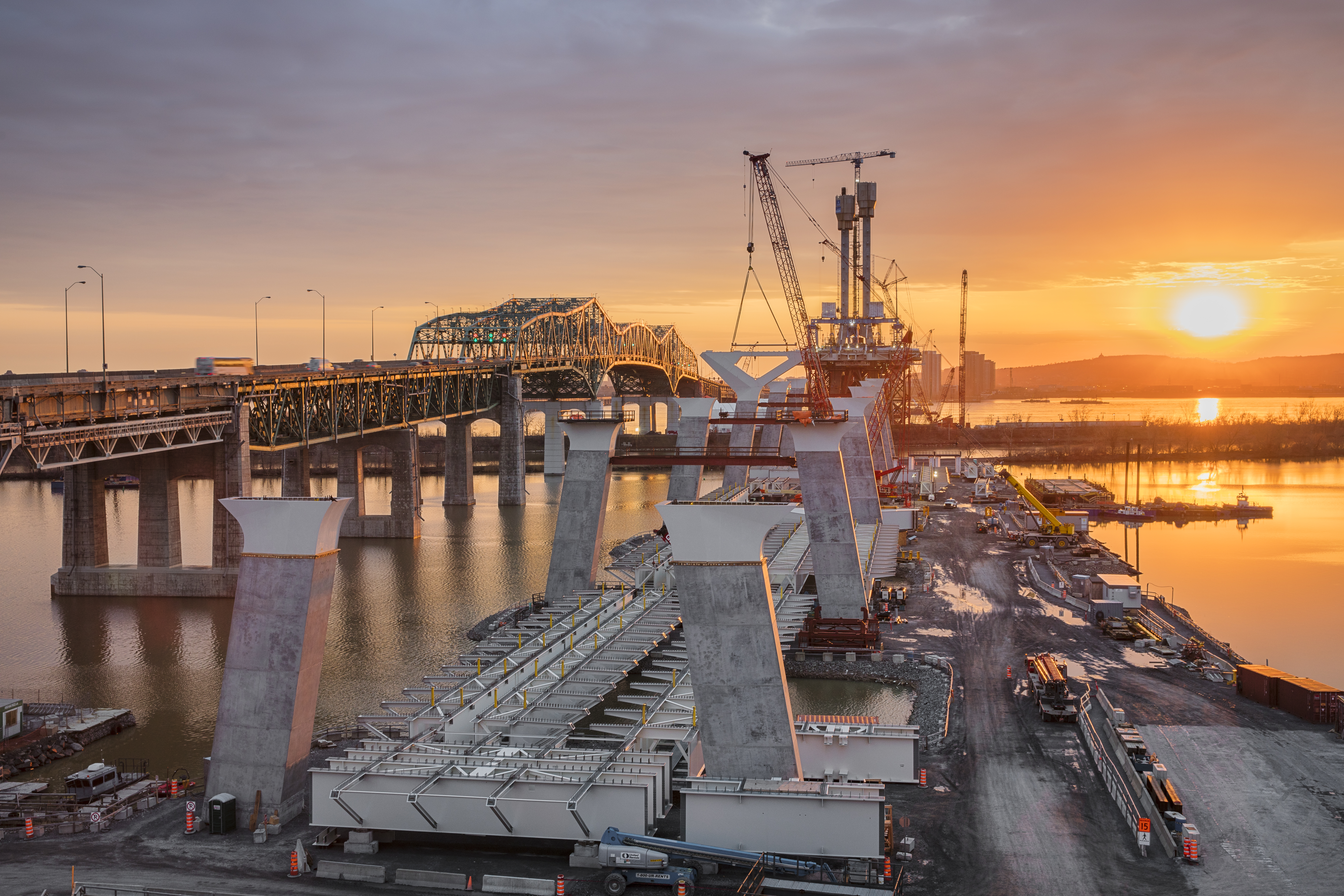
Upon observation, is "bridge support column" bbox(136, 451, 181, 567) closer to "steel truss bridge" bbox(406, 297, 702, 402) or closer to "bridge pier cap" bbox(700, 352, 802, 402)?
"bridge pier cap" bbox(700, 352, 802, 402)

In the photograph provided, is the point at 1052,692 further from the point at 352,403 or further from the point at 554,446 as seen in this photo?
the point at 554,446

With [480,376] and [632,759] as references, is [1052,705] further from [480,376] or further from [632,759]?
[480,376]

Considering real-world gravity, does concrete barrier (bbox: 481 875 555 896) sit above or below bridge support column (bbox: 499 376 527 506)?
below

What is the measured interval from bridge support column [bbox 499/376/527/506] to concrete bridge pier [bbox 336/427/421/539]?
19507mm

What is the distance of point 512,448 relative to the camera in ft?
347

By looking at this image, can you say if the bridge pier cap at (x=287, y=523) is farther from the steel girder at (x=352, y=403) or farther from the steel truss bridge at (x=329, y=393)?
the steel girder at (x=352, y=403)

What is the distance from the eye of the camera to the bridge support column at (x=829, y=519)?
44.6 metres

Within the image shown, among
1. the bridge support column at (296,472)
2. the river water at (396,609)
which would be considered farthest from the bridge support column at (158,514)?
the bridge support column at (296,472)

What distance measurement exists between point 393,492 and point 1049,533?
46.6 m

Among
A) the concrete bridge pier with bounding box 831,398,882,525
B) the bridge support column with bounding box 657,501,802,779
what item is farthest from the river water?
the concrete bridge pier with bounding box 831,398,882,525

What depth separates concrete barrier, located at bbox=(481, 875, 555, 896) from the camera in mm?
20359

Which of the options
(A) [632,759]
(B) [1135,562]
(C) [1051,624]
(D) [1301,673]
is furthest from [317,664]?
(B) [1135,562]

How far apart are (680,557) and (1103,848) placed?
10.2 metres

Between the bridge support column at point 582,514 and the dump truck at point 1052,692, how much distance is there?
1777cm
